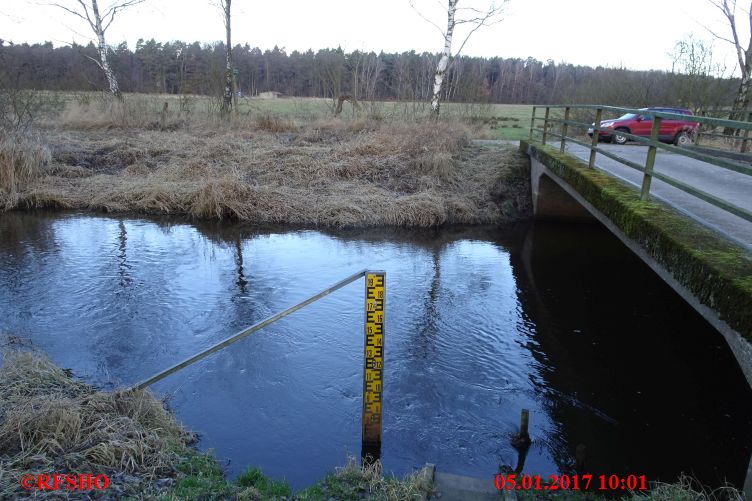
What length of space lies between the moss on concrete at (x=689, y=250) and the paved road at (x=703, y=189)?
0.19 m

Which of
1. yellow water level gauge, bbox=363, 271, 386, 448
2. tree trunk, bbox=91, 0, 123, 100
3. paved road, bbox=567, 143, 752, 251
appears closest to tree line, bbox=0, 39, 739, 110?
tree trunk, bbox=91, 0, 123, 100

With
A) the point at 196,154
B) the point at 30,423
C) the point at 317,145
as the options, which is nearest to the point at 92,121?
the point at 196,154

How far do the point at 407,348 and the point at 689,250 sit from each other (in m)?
3.76

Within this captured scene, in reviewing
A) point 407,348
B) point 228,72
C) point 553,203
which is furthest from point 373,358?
point 228,72

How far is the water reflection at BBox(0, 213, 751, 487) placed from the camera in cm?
552

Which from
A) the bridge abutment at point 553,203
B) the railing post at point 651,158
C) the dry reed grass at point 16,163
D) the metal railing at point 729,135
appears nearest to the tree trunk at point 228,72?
the dry reed grass at point 16,163

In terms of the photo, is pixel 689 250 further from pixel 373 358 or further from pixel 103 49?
pixel 103 49

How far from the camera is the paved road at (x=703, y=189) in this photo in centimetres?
586

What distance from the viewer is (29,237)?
12.4 metres

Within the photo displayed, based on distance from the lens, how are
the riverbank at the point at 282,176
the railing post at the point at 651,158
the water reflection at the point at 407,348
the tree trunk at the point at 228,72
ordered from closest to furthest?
the water reflection at the point at 407,348 < the railing post at the point at 651,158 < the riverbank at the point at 282,176 < the tree trunk at the point at 228,72

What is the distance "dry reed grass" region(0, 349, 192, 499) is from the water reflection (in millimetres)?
819

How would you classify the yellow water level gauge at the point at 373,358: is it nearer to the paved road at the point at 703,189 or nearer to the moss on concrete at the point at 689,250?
the moss on concrete at the point at 689,250

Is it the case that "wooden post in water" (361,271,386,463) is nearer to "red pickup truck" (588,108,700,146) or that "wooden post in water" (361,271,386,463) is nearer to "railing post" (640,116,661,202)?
"railing post" (640,116,661,202)

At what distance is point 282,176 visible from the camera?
16.7m
